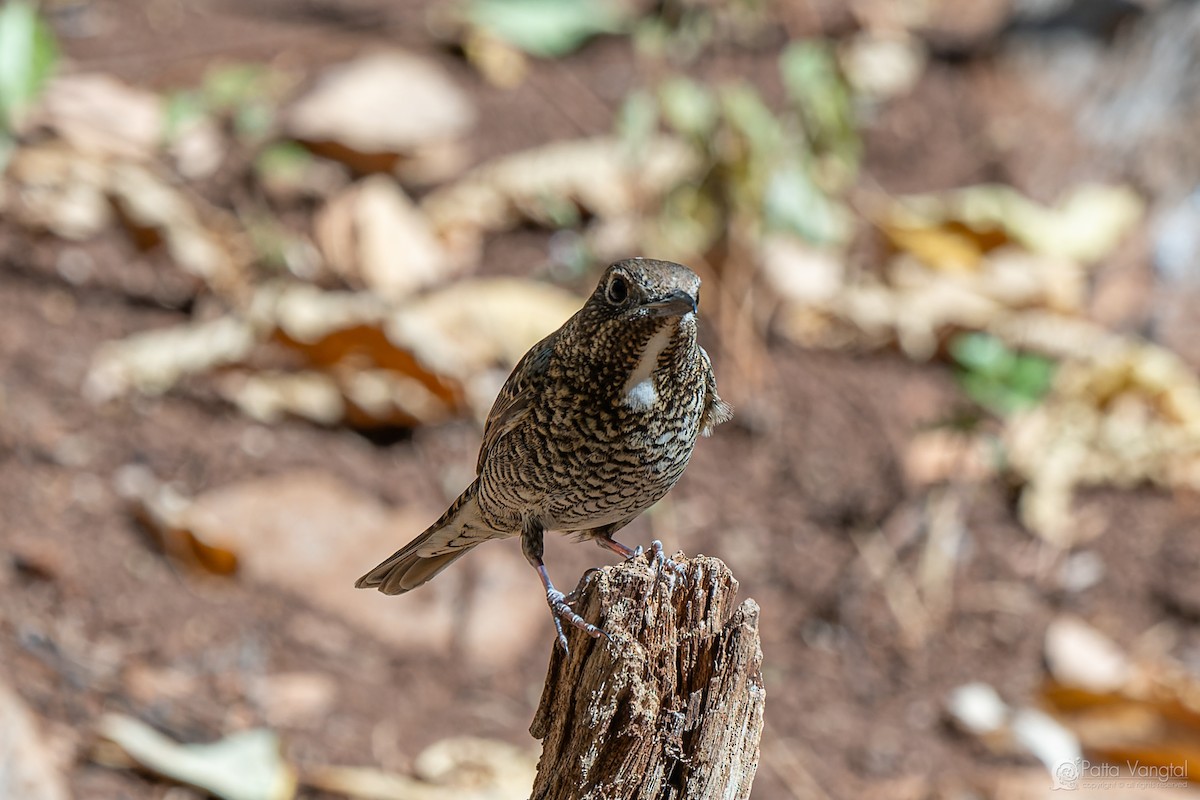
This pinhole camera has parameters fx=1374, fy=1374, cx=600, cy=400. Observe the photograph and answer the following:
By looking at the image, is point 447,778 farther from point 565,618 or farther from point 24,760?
point 565,618

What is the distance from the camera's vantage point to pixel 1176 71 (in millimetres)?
7785

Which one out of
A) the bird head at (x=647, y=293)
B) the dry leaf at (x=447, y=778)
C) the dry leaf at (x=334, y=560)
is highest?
the dry leaf at (x=334, y=560)

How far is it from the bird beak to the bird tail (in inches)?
37.4

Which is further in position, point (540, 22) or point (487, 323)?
point (540, 22)

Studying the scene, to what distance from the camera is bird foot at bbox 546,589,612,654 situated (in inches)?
111

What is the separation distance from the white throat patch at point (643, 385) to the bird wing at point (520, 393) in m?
0.32

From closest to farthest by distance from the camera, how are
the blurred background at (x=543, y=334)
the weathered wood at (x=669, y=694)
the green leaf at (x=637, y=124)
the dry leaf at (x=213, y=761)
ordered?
the weathered wood at (x=669, y=694) → the dry leaf at (x=213, y=761) → the blurred background at (x=543, y=334) → the green leaf at (x=637, y=124)

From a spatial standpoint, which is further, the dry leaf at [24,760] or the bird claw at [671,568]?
the dry leaf at [24,760]

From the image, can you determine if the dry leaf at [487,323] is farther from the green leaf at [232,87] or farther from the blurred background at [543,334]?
the green leaf at [232,87]

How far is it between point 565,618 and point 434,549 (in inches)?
39.9

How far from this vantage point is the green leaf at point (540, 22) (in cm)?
830

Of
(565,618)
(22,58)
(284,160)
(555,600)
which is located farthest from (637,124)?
(565,618)

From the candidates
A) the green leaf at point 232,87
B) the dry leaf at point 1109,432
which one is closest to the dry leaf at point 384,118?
the green leaf at point 232,87

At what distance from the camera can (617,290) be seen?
10.6ft
